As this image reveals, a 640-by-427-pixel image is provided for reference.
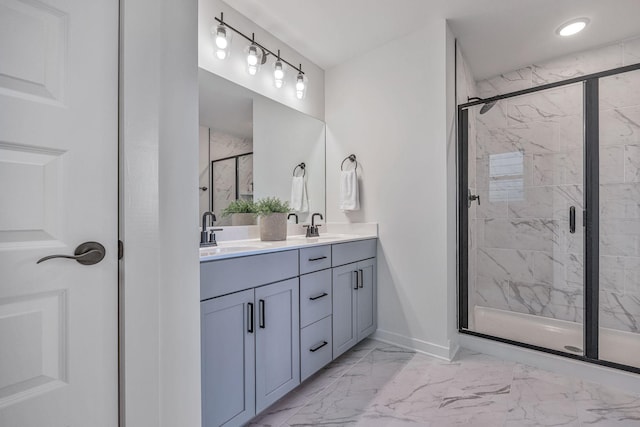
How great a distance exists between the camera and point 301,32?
7.30 ft

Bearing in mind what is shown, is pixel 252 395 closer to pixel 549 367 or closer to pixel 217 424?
pixel 217 424

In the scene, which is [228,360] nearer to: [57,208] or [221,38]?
[57,208]

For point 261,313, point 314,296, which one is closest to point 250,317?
point 261,313

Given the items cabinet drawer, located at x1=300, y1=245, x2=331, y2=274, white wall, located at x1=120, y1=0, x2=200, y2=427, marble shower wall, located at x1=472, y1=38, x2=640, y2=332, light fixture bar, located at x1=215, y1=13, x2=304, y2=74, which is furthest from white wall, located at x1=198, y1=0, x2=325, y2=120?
marble shower wall, located at x1=472, y1=38, x2=640, y2=332

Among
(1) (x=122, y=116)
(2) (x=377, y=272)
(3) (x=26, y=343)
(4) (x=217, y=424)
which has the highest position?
(1) (x=122, y=116)

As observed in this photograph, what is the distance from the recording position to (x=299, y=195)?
2588 millimetres

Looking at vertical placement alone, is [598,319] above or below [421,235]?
below

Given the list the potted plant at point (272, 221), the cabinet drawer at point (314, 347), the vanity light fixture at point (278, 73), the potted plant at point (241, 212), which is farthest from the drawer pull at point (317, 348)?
the vanity light fixture at point (278, 73)

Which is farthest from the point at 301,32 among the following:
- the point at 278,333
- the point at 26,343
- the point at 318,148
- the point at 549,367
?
the point at 549,367

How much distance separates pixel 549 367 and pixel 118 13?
2812 mm

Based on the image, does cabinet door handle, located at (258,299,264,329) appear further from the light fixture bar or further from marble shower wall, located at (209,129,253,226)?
the light fixture bar

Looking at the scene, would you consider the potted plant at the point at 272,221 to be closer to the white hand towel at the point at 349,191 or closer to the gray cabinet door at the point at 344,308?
the gray cabinet door at the point at 344,308

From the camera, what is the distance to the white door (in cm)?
69

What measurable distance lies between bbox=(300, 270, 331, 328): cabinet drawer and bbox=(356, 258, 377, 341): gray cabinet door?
41 centimetres
